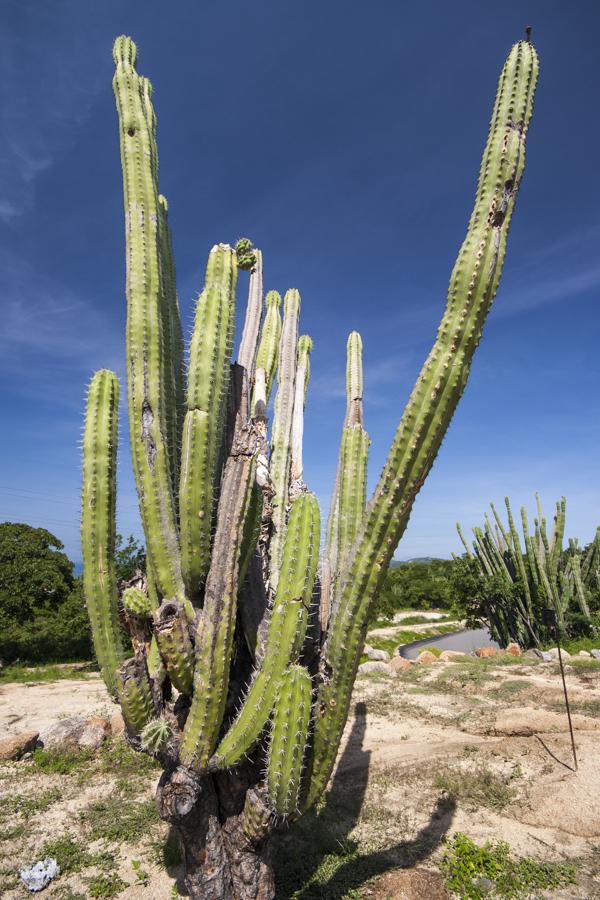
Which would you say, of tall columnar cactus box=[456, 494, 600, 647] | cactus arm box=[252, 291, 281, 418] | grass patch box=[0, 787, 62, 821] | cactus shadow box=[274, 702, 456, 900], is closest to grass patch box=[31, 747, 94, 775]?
grass patch box=[0, 787, 62, 821]

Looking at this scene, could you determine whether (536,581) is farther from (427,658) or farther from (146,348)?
(146,348)

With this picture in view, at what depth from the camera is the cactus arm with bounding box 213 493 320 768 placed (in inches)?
116

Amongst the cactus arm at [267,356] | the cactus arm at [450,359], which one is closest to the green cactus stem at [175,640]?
the cactus arm at [450,359]

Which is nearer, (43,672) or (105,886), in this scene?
(105,886)

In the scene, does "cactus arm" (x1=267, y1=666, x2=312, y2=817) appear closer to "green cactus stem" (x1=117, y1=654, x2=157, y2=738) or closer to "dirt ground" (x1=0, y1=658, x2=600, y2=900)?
"green cactus stem" (x1=117, y1=654, x2=157, y2=738)

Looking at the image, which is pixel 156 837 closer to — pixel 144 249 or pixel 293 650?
pixel 293 650

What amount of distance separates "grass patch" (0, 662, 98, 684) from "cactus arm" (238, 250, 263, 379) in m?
12.3

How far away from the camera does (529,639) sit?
1662cm

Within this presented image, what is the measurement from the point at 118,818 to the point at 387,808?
3.02 metres

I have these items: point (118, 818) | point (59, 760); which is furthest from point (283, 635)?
point (59, 760)

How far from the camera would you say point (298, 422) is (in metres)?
4.98

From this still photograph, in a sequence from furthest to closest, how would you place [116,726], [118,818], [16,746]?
[116,726], [16,746], [118,818]

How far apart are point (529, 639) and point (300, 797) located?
15961 mm

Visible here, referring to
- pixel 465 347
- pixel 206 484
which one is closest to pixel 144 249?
pixel 206 484
